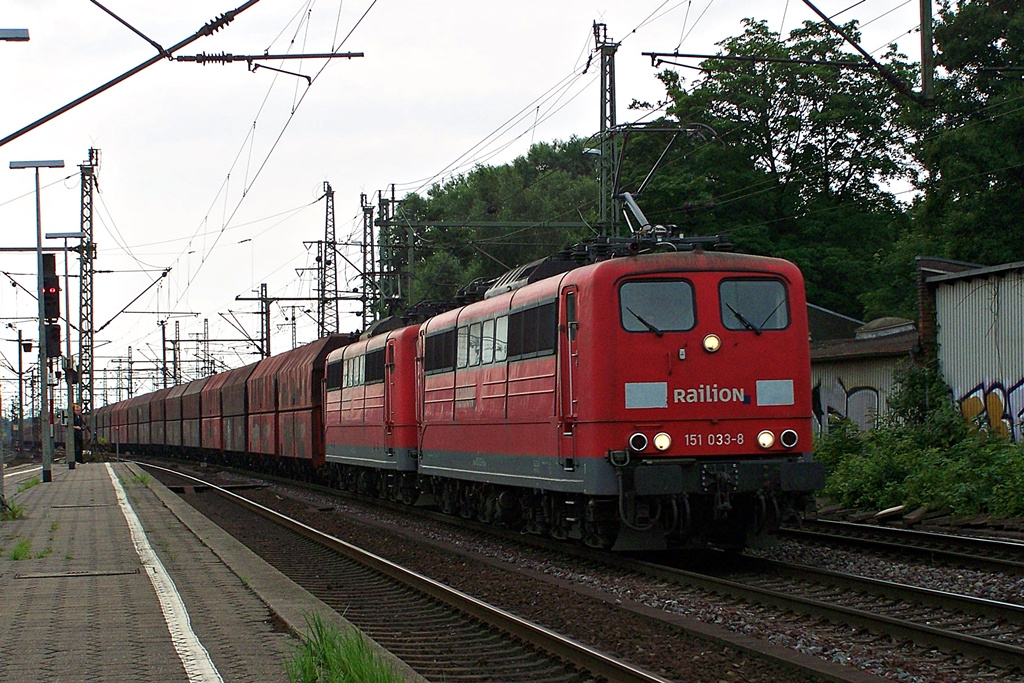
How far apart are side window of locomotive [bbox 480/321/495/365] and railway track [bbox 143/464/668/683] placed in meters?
2.86

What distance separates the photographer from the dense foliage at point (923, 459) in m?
16.9

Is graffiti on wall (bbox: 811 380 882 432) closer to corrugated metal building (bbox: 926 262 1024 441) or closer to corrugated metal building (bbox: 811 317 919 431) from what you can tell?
corrugated metal building (bbox: 811 317 919 431)

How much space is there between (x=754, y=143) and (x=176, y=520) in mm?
31142

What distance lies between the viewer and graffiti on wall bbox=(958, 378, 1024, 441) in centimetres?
1995

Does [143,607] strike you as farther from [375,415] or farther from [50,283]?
[50,283]

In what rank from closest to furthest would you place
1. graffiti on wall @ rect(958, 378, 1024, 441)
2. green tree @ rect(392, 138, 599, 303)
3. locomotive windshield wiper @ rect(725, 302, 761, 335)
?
locomotive windshield wiper @ rect(725, 302, 761, 335)
graffiti on wall @ rect(958, 378, 1024, 441)
green tree @ rect(392, 138, 599, 303)

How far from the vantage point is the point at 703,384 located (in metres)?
12.5

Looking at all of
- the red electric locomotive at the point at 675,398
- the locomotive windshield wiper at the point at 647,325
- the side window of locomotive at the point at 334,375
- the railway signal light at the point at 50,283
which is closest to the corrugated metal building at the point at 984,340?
the red electric locomotive at the point at 675,398

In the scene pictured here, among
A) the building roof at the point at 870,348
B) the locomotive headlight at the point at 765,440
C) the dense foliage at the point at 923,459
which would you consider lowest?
the dense foliage at the point at 923,459

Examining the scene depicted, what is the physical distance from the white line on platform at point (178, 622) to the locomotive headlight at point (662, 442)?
4.60 meters

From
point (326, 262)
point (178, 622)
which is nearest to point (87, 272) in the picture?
point (326, 262)

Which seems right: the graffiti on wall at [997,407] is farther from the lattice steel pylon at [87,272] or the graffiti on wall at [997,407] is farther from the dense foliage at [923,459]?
the lattice steel pylon at [87,272]

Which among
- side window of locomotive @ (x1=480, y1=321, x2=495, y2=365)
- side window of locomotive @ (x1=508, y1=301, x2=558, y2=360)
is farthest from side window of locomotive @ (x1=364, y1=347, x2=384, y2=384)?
side window of locomotive @ (x1=508, y1=301, x2=558, y2=360)

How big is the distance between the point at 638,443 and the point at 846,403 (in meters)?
14.6
